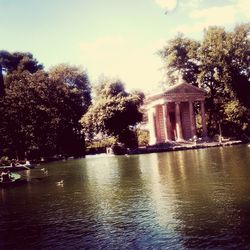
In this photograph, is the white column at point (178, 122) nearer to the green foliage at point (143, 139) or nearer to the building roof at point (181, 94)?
the building roof at point (181, 94)

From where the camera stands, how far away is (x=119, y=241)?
12.7 m

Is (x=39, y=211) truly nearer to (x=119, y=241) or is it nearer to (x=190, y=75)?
(x=119, y=241)

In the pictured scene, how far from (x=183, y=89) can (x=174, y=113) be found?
8.94m

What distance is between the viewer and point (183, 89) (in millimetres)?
77312

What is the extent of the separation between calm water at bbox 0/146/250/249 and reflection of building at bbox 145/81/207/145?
5125 centimetres

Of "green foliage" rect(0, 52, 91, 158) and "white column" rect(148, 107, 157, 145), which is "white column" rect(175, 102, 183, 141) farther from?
"green foliage" rect(0, 52, 91, 158)

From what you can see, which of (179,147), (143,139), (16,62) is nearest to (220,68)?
(179,147)

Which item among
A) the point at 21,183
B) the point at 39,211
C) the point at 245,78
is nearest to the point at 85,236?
the point at 39,211

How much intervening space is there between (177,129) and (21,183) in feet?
162

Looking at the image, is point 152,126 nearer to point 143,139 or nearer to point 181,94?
point 181,94

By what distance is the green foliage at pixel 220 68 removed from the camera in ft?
254

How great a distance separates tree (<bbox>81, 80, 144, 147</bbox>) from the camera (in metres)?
72.3

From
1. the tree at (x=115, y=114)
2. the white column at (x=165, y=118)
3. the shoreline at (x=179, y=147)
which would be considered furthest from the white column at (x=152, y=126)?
the shoreline at (x=179, y=147)

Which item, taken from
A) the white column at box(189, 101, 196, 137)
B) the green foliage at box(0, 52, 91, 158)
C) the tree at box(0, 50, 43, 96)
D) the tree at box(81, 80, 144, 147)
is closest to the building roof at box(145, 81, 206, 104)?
the white column at box(189, 101, 196, 137)
